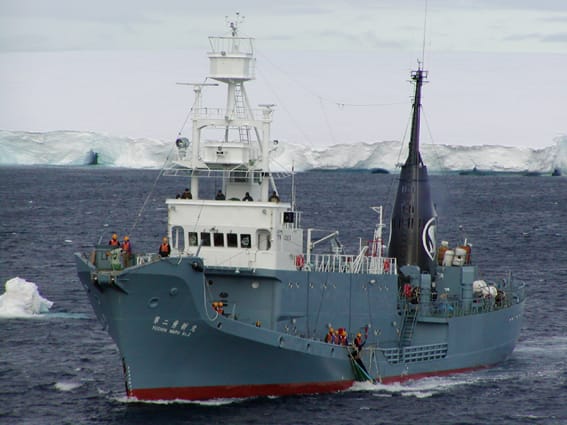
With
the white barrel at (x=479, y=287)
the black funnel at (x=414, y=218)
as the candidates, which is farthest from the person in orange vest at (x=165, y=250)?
the white barrel at (x=479, y=287)

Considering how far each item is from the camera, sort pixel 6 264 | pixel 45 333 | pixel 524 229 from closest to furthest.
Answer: pixel 45 333 < pixel 6 264 < pixel 524 229

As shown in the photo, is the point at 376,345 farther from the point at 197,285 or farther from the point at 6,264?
the point at 6,264

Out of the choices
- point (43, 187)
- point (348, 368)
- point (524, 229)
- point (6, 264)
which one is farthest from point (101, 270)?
point (43, 187)

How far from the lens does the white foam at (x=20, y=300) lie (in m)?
55.9

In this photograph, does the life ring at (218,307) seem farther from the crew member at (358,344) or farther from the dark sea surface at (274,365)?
the crew member at (358,344)

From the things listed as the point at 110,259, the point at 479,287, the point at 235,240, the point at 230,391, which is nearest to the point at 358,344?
the point at 230,391

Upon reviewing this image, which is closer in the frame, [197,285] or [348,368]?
[197,285]

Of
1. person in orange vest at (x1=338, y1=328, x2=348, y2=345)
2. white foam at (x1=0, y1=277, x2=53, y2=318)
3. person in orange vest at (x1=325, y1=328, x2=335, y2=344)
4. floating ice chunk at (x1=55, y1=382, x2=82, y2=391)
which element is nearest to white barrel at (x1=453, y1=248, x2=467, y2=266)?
person in orange vest at (x1=338, y1=328, x2=348, y2=345)

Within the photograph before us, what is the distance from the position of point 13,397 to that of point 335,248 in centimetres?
1244

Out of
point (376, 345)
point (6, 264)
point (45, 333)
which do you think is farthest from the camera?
point (6, 264)

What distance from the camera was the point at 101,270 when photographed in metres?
37.4

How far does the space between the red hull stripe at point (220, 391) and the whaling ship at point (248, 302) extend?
0.15ft

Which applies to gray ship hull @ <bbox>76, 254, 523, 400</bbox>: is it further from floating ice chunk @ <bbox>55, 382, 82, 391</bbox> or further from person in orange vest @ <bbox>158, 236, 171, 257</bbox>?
floating ice chunk @ <bbox>55, 382, 82, 391</bbox>

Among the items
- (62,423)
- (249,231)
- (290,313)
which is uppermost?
(249,231)
